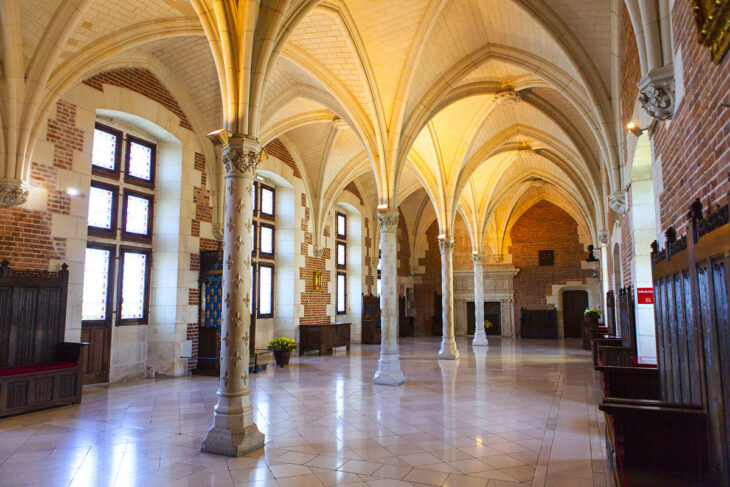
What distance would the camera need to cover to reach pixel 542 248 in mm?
22500

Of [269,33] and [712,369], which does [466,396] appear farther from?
[269,33]

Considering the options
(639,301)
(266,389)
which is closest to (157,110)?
(266,389)

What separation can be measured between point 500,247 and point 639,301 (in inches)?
645

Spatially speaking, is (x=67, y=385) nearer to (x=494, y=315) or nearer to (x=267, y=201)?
(x=267, y=201)

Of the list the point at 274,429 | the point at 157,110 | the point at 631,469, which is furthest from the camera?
the point at 157,110

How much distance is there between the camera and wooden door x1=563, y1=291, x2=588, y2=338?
22078 mm

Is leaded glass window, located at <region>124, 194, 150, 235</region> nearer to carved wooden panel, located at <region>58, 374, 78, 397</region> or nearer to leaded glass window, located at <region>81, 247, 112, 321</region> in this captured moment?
leaded glass window, located at <region>81, 247, 112, 321</region>

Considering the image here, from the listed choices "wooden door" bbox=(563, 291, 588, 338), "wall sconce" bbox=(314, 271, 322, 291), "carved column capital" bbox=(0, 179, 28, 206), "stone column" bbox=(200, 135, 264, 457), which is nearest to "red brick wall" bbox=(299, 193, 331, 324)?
"wall sconce" bbox=(314, 271, 322, 291)

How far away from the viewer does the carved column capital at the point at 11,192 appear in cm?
683

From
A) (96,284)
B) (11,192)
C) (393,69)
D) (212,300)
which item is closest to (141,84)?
(11,192)

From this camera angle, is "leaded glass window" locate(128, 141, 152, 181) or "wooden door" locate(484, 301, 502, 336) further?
"wooden door" locate(484, 301, 502, 336)

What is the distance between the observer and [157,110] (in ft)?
31.8

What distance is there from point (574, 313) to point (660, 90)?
20457 mm

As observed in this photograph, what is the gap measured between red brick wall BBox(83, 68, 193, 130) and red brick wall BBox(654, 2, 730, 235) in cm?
882
